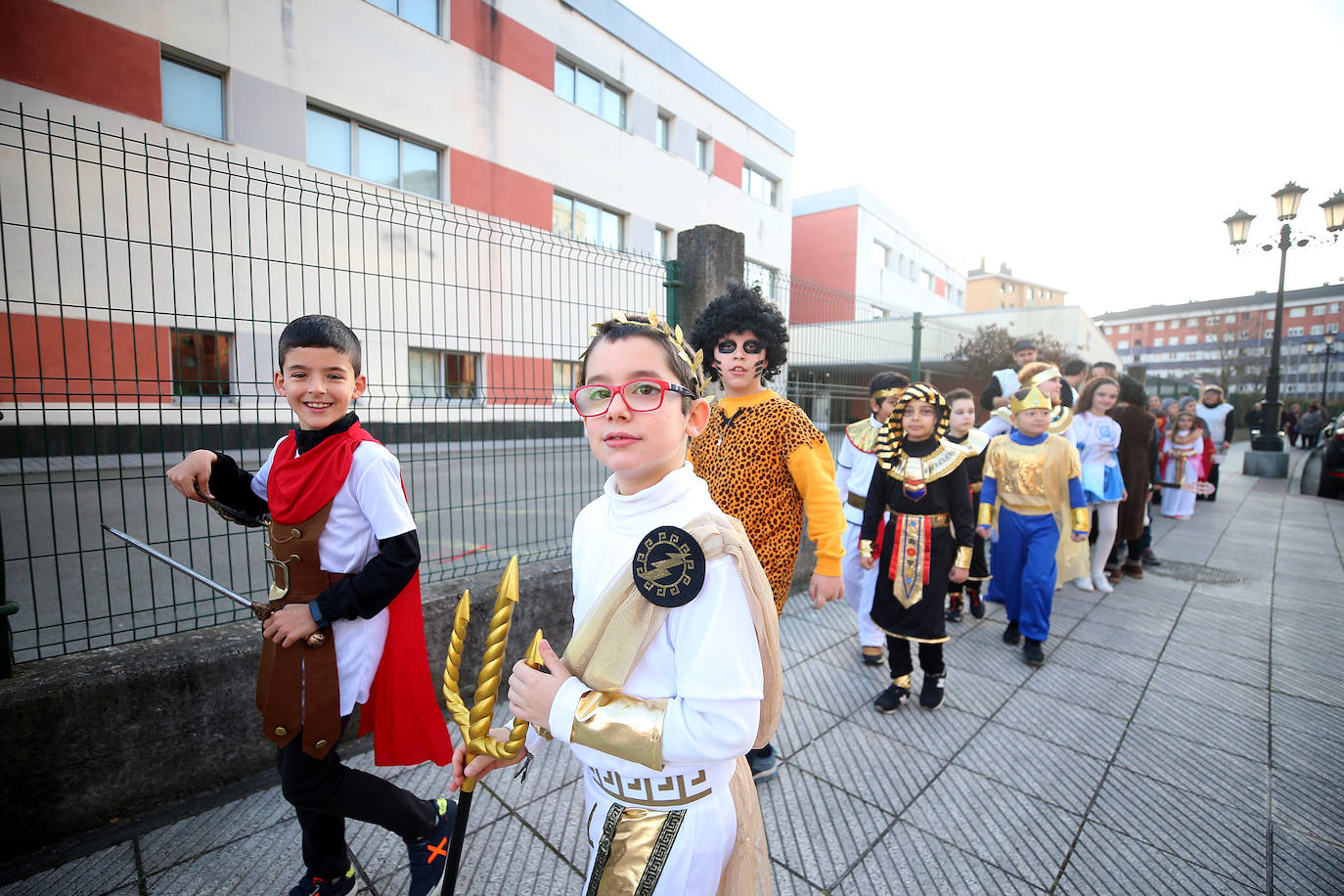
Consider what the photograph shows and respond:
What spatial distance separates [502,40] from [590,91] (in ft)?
9.85

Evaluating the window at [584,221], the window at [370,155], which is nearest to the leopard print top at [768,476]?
the window at [370,155]

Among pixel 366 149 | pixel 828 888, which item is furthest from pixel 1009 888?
pixel 366 149

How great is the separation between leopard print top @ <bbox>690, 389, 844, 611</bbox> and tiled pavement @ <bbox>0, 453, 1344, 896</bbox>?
3.42ft

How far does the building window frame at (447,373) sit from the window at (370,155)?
8957 millimetres

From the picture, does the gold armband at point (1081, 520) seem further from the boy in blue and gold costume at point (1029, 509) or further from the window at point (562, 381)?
the window at point (562, 381)

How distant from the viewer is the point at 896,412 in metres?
3.59

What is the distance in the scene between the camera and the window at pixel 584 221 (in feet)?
50.1

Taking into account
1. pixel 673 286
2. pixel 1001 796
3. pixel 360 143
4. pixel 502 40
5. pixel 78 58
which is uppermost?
pixel 502 40

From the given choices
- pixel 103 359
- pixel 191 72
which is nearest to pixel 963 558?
pixel 103 359

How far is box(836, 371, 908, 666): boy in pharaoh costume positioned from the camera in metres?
4.00

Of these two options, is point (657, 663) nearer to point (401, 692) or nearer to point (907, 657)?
point (401, 692)

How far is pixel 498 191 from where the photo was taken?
535 inches

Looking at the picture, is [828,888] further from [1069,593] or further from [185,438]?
[1069,593]

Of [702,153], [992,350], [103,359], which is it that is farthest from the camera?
[702,153]
